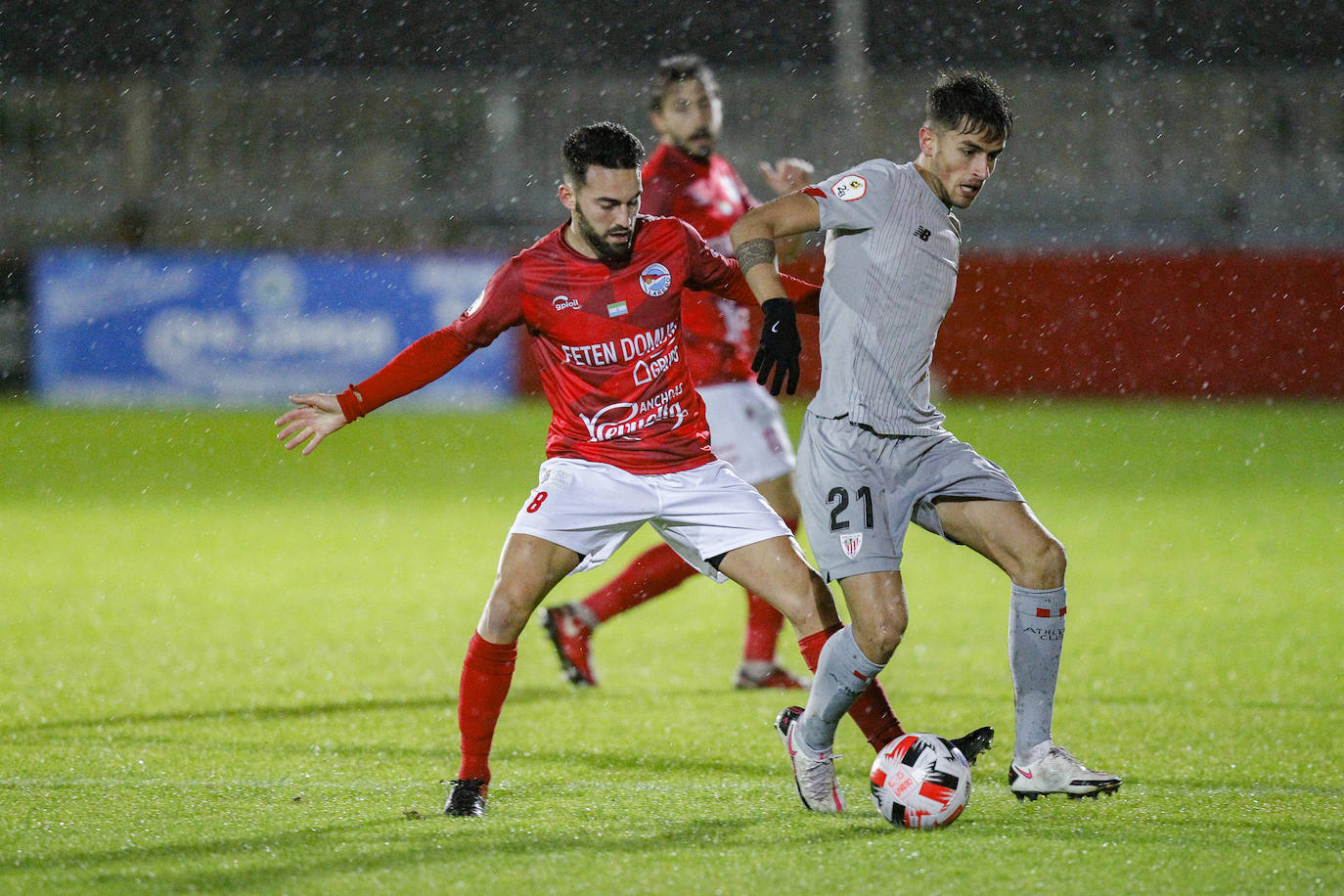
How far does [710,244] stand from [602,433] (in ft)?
6.97

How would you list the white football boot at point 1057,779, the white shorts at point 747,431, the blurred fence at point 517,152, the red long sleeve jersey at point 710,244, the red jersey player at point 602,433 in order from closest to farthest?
the white football boot at point 1057,779 < the red jersey player at point 602,433 < the white shorts at point 747,431 < the red long sleeve jersey at point 710,244 < the blurred fence at point 517,152

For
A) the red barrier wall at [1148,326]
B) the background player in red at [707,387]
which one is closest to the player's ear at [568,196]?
the background player in red at [707,387]

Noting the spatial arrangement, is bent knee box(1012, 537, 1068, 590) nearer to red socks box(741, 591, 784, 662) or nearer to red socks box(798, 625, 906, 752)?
red socks box(798, 625, 906, 752)

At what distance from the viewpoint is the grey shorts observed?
4316mm

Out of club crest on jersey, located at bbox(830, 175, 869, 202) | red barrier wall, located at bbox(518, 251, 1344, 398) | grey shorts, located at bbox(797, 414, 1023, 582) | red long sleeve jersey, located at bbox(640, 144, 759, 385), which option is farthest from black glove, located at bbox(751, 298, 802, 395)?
red barrier wall, located at bbox(518, 251, 1344, 398)

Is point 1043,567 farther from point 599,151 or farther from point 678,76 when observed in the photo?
point 678,76

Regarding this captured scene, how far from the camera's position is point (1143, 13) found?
1020 inches

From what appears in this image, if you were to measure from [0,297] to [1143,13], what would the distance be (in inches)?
690

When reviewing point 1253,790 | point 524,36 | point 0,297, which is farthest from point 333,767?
point 524,36

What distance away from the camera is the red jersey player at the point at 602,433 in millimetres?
4418

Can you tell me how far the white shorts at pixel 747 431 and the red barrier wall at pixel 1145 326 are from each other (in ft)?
44.2

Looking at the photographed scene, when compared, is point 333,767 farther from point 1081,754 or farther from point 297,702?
point 1081,754

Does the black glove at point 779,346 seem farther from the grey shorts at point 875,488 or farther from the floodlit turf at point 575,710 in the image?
the floodlit turf at point 575,710

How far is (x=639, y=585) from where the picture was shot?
21.7 ft
